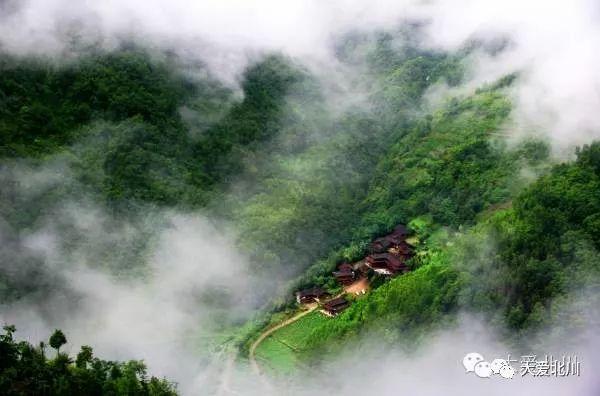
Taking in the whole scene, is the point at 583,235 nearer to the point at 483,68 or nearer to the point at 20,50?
the point at 483,68

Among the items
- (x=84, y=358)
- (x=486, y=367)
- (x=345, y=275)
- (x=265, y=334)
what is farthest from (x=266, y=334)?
(x=486, y=367)

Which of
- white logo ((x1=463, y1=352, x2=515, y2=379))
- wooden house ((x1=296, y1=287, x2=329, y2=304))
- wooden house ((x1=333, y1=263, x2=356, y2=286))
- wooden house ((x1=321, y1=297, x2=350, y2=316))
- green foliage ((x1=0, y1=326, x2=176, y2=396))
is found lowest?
green foliage ((x1=0, y1=326, x2=176, y2=396))

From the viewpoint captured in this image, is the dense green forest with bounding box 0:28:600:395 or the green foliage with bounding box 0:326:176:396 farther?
the dense green forest with bounding box 0:28:600:395

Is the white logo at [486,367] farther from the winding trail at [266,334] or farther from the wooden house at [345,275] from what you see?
the wooden house at [345,275]

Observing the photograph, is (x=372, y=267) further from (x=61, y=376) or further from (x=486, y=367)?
(x=61, y=376)

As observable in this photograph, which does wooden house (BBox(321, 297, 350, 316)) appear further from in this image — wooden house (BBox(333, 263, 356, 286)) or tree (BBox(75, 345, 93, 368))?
tree (BBox(75, 345, 93, 368))

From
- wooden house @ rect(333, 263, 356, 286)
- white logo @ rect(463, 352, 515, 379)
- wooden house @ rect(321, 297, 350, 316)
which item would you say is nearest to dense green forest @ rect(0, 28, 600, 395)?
wooden house @ rect(333, 263, 356, 286)
